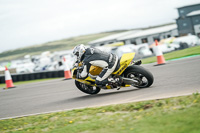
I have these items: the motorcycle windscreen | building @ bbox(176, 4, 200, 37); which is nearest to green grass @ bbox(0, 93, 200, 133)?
the motorcycle windscreen

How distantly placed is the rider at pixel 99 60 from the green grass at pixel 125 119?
180 centimetres

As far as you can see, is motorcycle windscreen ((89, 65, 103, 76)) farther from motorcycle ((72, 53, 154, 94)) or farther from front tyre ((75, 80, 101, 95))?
front tyre ((75, 80, 101, 95))

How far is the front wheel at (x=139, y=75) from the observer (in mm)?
8758

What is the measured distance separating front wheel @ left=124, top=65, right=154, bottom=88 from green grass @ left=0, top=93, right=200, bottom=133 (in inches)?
76.0

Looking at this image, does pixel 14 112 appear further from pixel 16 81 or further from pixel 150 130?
pixel 16 81

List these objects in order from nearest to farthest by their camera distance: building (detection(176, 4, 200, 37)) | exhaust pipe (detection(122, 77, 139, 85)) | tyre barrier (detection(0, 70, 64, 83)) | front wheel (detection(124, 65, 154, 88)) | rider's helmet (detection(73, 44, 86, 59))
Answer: front wheel (detection(124, 65, 154, 88)) → exhaust pipe (detection(122, 77, 139, 85)) → rider's helmet (detection(73, 44, 86, 59)) → tyre barrier (detection(0, 70, 64, 83)) → building (detection(176, 4, 200, 37))

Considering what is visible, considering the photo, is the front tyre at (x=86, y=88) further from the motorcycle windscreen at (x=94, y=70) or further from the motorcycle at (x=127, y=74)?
the motorcycle windscreen at (x=94, y=70)

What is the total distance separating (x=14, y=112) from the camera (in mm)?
9094

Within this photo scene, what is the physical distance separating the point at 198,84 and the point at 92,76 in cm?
305

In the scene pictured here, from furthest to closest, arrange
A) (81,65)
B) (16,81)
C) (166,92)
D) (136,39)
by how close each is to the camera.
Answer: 1. (136,39)
2. (16,81)
3. (81,65)
4. (166,92)

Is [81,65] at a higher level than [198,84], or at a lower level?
higher

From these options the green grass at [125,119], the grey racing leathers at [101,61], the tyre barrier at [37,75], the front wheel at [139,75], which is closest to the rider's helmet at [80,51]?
the grey racing leathers at [101,61]

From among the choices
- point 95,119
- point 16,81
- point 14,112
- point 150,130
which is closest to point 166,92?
point 95,119

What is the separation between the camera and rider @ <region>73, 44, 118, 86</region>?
29.4 feet
